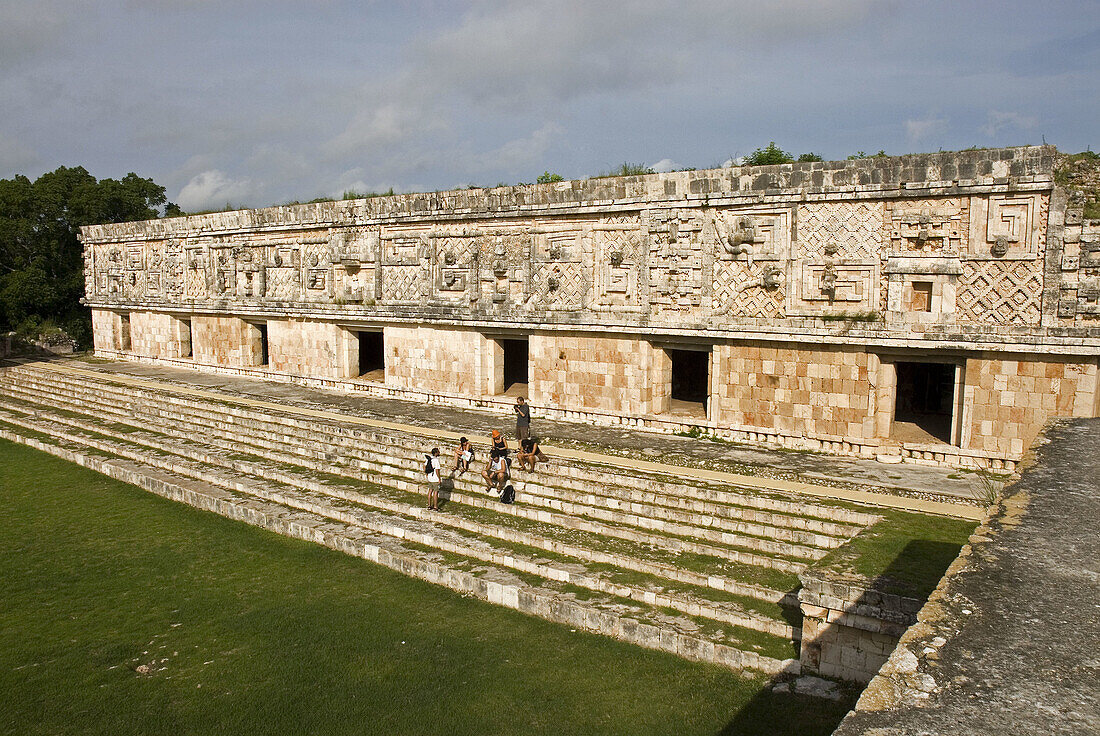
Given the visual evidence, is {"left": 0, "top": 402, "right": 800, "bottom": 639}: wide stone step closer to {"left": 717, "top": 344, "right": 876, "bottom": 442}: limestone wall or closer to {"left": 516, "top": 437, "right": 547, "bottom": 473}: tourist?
{"left": 516, "top": 437, "right": 547, "bottom": 473}: tourist

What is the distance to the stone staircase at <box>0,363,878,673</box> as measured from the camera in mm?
6672

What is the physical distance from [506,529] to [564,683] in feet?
9.26

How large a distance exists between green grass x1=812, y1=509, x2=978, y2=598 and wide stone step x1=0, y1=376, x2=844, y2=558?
0.56 m

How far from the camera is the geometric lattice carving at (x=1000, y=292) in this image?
8891 millimetres

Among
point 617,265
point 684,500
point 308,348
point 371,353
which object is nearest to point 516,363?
point 371,353

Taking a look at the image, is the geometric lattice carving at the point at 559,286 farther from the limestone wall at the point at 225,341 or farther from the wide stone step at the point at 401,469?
the limestone wall at the point at 225,341

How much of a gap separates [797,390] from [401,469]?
621 cm

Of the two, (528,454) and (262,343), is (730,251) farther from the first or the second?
(262,343)

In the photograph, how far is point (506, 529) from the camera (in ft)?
28.3

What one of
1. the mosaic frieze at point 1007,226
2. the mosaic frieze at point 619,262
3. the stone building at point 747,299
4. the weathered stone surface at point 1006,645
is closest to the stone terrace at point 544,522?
the stone building at point 747,299

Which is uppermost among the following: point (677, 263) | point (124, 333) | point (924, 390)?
point (677, 263)

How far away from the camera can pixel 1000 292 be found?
9.09 metres

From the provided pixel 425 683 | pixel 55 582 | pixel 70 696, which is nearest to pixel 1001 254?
pixel 425 683

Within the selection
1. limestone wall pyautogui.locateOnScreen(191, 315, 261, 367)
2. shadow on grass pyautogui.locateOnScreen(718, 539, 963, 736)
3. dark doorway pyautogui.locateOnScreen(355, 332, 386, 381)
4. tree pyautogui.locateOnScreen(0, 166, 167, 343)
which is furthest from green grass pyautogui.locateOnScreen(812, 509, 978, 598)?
tree pyautogui.locateOnScreen(0, 166, 167, 343)
